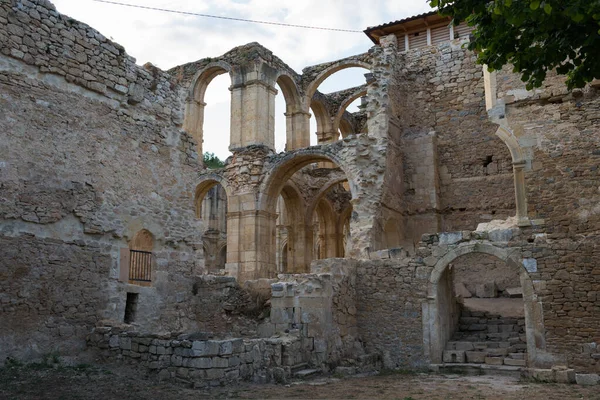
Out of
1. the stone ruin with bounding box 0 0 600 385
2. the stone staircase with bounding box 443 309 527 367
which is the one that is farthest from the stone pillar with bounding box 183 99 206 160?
the stone staircase with bounding box 443 309 527 367

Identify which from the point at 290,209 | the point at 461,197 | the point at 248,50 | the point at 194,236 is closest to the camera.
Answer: the point at 194,236

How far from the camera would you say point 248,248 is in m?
19.3

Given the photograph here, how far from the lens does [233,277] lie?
1238cm

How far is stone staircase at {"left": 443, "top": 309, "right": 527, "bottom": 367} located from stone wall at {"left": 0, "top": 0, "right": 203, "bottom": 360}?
572 centimetres

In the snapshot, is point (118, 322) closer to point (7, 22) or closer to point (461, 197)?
point (7, 22)

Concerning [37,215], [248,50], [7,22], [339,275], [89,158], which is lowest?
[339,275]

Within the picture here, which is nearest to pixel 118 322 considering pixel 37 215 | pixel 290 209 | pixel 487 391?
pixel 37 215

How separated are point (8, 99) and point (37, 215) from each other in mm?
1778

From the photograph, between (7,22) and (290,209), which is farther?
(290,209)

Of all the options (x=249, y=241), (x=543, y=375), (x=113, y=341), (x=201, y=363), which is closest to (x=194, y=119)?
(x=249, y=241)

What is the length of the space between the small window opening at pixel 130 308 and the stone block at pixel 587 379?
25.4 feet

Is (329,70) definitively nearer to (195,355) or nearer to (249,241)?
(249,241)

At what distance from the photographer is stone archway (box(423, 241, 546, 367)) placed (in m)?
10.5

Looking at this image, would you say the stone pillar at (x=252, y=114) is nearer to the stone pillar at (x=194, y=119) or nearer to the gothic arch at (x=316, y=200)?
the stone pillar at (x=194, y=119)
